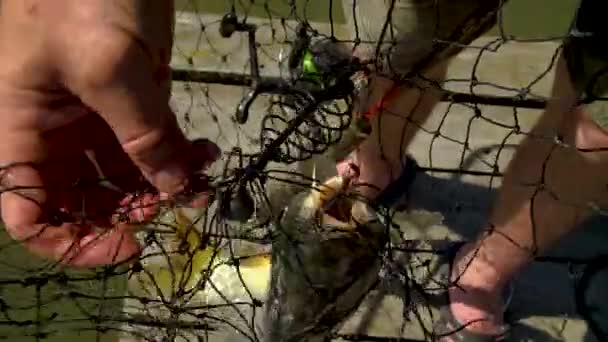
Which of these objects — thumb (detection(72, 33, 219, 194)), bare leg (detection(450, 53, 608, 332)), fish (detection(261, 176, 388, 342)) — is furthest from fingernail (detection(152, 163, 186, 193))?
bare leg (detection(450, 53, 608, 332))

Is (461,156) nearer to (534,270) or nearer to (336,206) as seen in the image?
(534,270)

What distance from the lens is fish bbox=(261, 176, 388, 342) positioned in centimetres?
89

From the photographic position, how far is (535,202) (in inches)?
45.9

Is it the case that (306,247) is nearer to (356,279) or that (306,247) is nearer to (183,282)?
(356,279)

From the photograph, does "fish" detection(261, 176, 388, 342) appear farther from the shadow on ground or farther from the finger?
the shadow on ground

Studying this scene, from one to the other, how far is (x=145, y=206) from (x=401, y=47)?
368mm

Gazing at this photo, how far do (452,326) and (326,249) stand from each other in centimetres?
51

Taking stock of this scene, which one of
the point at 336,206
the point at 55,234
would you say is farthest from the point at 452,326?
the point at 55,234

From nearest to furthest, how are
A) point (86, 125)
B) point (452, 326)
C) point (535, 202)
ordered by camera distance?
point (86, 125)
point (535, 202)
point (452, 326)

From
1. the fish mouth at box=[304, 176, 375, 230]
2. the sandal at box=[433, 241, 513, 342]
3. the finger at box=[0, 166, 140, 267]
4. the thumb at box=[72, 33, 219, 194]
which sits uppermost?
the thumb at box=[72, 33, 219, 194]

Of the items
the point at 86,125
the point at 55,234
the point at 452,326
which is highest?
the point at 86,125

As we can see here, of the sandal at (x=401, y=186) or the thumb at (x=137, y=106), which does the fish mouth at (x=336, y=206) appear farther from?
the sandal at (x=401, y=186)

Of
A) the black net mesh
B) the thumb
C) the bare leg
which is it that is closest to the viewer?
the thumb

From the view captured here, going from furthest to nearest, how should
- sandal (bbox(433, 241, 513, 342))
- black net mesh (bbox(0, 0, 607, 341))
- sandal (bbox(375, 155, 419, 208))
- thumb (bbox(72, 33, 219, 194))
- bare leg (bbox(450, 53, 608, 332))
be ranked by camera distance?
1. sandal (bbox(375, 155, 419, 208))
2. sandal (bbox(433, 241, 513, 342))
3. bare leg (bbox(450, 53, 608, 332))
4. black net mesh (bbox(0, 0, 607, 341))
5. thumb (bbox(72, 33, 219, 194))
